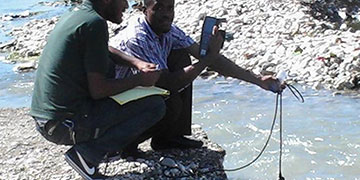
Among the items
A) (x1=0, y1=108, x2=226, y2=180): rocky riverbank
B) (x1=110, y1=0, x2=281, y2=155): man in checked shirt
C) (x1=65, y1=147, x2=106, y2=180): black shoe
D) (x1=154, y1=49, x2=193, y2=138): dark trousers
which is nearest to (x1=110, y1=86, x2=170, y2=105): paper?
(x1=110, y1=0, x2=281, y2=155): man in checked shirt

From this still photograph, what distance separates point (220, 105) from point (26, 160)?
452 centimetres

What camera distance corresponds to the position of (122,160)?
452 centimetres

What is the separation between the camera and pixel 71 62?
3.73 metres

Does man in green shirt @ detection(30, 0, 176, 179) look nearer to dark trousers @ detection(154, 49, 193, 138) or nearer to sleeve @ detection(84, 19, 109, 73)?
sleeve @ detection(84, 19, 109, 73)

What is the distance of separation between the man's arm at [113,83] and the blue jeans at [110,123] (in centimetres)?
11

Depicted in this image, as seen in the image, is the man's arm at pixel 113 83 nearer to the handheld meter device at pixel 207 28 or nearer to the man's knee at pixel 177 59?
the handheld meter device at pixel 207 28

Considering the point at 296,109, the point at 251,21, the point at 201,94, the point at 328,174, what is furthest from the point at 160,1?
the point at 251,21

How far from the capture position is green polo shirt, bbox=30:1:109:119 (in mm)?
3654

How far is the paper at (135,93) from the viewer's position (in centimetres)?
389

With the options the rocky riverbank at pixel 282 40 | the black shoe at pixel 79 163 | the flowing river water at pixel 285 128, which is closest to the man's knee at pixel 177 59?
the black shoe at pixel 79 163

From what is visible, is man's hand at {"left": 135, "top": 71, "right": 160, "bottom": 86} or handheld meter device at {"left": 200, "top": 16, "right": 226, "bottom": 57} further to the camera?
handheld meter device at {"left": 200, "top": 16, "right": 226, "bottom": 57}

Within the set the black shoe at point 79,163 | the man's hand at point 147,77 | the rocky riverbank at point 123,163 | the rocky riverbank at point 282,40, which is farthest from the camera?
the rocky riverbank at point 282,40

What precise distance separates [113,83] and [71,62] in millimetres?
275

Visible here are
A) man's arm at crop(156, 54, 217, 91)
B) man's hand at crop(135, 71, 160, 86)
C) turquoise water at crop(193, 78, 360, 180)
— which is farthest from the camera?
turquoise water at crop(193, 78, 360, 180)
